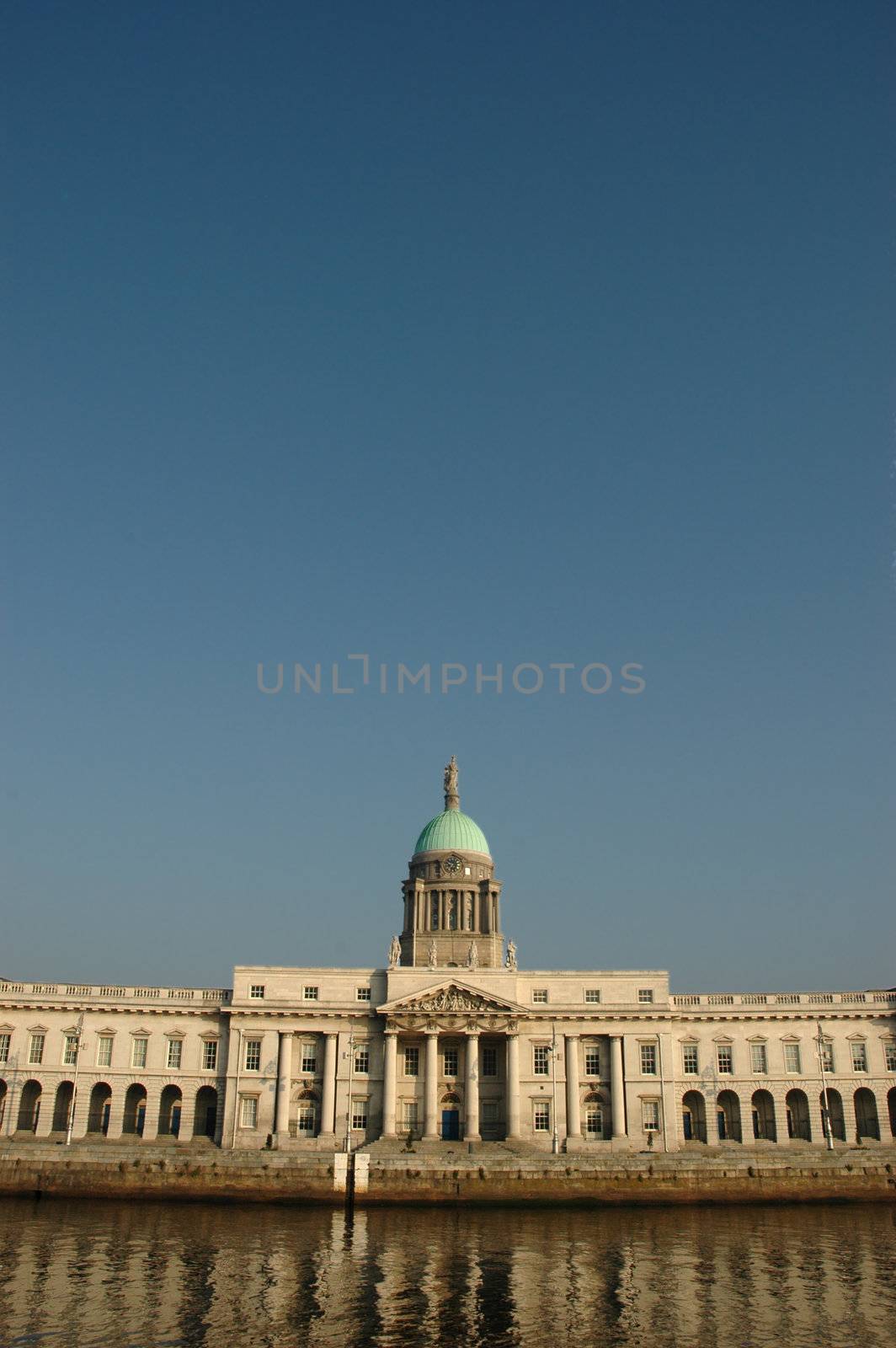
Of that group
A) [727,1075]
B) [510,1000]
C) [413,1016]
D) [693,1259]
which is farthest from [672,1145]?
[693,1259]

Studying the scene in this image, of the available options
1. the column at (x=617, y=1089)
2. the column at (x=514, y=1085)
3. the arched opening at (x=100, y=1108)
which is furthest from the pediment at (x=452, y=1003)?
the arched opening at (x=100, y=1108)

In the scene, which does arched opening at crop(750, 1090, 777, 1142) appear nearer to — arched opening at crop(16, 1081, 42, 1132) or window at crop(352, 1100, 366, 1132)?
window at crop(352, 1100, 366, 1132)

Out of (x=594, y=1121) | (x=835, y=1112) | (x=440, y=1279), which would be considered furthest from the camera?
(x=835, y=1112)

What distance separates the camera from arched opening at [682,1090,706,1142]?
309 feet

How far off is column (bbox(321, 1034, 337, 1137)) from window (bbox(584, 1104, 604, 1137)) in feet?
64.9

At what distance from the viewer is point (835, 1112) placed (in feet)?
303

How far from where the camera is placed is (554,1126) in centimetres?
8894

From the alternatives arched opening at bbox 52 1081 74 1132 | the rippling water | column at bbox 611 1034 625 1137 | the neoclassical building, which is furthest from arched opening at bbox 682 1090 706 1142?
arched opening at bbox 52 1081 74 1132

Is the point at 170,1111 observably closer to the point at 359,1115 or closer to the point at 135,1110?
the point at 135,1110

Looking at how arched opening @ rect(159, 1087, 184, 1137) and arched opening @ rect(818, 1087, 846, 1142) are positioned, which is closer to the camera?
arched opening @ rect(818, 1087, 846, 1142)

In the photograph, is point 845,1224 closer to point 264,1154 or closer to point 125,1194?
point 264,1154

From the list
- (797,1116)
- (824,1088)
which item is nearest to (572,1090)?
(797,1116)

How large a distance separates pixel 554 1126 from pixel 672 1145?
9150 mm

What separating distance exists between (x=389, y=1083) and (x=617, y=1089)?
17.8m
